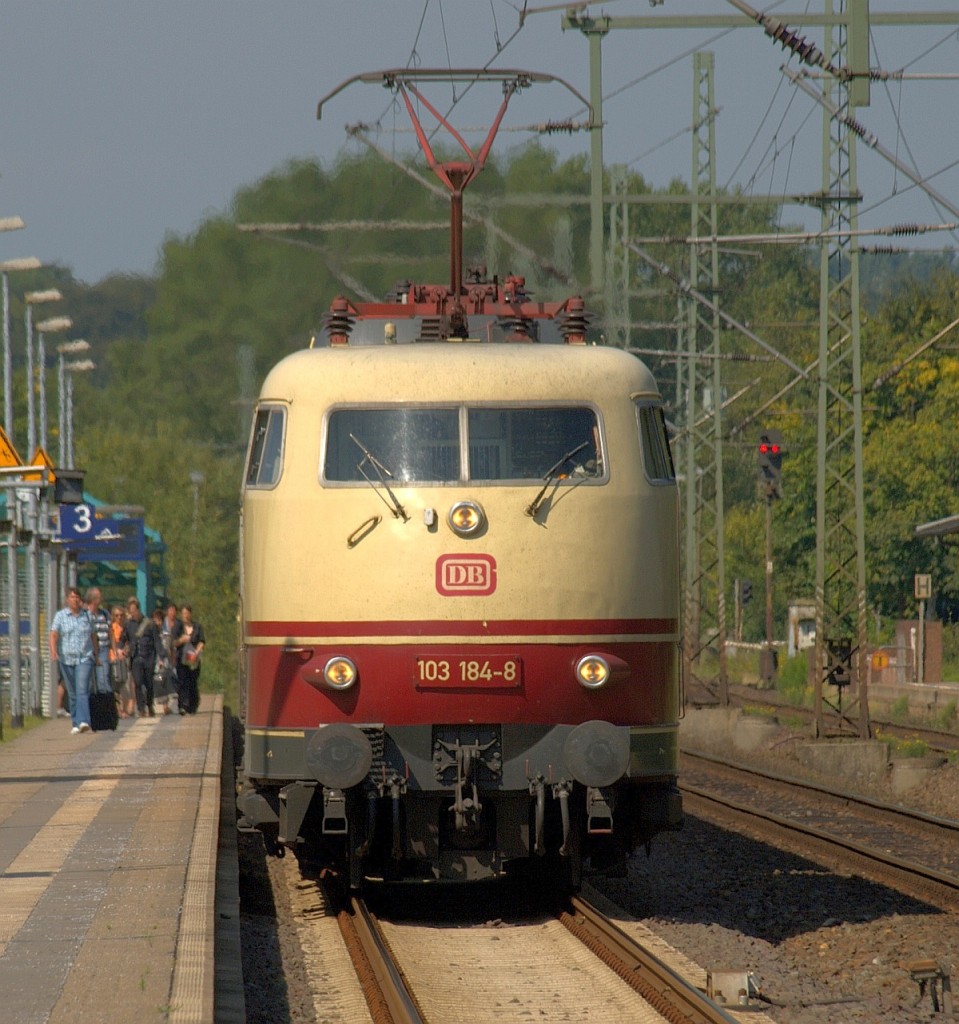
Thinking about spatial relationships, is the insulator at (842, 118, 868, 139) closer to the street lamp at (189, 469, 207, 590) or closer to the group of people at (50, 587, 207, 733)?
the group of people at (50, 587, 207, 733)

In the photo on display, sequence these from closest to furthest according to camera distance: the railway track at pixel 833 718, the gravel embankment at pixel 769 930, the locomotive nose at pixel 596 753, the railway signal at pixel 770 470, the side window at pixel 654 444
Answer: the gravel embankment at pixel 769 930
the locomotive nose at pixel 596 753
the side window at pixel 654 444
the railway track at pixel 833 718
the railway signal at pixel 770 470

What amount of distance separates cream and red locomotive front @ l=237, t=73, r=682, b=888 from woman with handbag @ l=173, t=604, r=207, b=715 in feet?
45.2

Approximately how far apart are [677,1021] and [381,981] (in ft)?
5.09

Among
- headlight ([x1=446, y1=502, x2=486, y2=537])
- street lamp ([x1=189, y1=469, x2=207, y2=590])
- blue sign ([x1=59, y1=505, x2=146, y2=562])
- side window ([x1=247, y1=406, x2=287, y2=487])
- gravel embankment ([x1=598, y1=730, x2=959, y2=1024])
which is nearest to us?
gravel embankment ([x1=598, y1=730, x2=959, y2=1024])

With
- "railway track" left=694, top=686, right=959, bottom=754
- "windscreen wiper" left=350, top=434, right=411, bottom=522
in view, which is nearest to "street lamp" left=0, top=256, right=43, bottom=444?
"railway track" left=694, top=686, right=959, bottom=754

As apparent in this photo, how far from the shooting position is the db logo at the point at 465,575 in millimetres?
10594

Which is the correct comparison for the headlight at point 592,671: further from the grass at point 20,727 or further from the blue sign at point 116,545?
the blue sign at point 116,545

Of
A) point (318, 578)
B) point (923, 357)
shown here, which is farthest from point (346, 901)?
point (923, 357)

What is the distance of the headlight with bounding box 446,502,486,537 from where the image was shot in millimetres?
10688

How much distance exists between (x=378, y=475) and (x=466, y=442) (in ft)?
1.77

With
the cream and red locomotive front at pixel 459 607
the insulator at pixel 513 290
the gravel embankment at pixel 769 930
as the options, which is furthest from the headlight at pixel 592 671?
the insulator at pixel 513 290

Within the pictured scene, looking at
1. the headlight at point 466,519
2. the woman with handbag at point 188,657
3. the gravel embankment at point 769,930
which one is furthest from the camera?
the woman with handbag at point 188,657

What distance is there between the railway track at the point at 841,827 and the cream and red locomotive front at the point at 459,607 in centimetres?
297

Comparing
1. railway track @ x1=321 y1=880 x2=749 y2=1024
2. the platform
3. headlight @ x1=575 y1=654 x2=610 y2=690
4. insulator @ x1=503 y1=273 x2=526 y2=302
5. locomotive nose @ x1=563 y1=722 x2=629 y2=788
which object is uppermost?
insulator @ x1=503 y1=273 x2=526 y2=302
